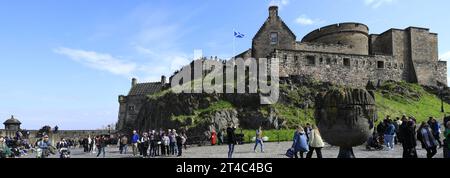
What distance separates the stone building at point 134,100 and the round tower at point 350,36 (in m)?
30.3

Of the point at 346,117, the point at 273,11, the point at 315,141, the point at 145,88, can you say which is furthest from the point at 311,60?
the point at 145,88

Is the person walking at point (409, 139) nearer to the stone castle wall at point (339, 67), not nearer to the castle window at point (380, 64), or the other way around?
the stone castle wall at point (339, 67)

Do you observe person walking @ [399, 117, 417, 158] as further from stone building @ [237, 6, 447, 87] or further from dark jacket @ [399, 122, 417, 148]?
stone building @ [237, 6, 447, 87]

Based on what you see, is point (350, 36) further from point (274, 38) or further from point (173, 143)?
point (173, 143)

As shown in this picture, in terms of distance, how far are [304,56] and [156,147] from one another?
23836mm

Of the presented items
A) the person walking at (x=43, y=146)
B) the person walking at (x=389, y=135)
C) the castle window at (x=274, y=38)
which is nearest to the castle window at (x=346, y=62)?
the castle window at (x=274, y=38)

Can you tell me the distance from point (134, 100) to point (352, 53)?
37623 millimetres

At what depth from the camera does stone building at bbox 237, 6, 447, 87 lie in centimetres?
4500

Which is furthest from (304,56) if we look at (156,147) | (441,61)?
(156,147)

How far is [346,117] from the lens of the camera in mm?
13188

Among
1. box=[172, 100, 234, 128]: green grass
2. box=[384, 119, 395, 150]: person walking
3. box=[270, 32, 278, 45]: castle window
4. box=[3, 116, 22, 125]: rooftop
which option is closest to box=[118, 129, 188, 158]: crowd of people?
box=[384, 119, 395, 150]: person walking

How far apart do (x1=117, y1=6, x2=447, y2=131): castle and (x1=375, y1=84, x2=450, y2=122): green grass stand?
2.08m

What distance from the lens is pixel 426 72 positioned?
49.8 metres

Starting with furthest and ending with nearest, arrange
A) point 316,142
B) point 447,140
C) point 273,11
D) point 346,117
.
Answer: point 273,11 < point 316,142 < point 346,117 < point 447,140
